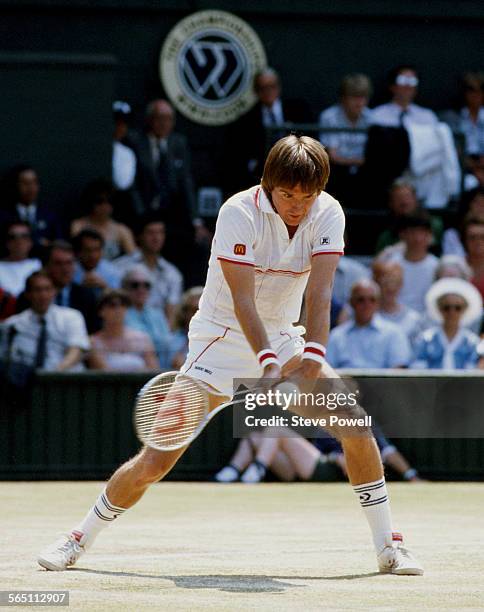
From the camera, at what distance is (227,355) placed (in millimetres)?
6031

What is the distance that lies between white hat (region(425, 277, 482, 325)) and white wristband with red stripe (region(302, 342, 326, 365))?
616cm

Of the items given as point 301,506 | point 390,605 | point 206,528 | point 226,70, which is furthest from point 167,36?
point 390,605

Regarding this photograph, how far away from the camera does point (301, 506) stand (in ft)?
31.4

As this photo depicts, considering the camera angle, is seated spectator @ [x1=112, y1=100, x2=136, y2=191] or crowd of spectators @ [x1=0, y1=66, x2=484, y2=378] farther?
seated spectator @ [x1=112, y1=100, x2=136, y2=191]

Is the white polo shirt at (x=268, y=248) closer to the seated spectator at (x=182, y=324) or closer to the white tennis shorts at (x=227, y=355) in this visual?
the white tennis shorts at (x=227, y=355)

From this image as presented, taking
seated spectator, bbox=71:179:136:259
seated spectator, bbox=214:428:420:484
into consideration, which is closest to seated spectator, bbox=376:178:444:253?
seated spectator, bbox=71:179:136:259

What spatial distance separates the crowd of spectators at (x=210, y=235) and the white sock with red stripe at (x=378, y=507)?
5.64 metres

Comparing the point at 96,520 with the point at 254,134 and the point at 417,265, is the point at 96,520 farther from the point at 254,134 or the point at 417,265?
the point at 254,134

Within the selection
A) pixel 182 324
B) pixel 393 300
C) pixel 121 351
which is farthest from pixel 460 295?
pixel 121 351

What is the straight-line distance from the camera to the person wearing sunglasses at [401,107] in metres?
14.4

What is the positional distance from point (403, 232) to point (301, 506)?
155 inches

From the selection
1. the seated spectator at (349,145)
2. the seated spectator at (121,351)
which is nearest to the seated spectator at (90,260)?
the seated spectator at (121,351)

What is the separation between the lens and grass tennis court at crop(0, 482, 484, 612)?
5.32 metres

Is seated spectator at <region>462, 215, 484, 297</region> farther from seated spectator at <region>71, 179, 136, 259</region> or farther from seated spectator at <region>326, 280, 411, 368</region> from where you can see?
seated spectator at <region>71, 179, 136, 259</region>
